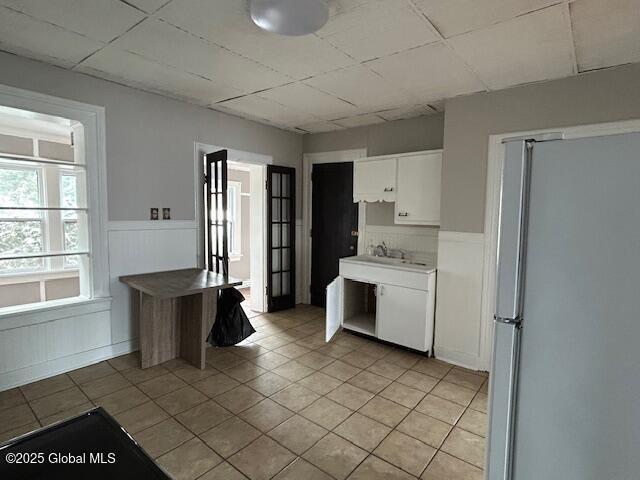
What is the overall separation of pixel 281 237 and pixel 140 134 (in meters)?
2.23

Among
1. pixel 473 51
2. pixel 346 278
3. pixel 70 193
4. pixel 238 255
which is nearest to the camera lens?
pixel 473 51

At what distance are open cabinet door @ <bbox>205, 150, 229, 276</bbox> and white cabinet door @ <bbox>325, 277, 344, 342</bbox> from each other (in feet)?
3.67

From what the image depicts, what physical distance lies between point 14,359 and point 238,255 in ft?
12.1

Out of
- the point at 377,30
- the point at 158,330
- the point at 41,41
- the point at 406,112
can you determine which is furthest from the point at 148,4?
the point at 406,112

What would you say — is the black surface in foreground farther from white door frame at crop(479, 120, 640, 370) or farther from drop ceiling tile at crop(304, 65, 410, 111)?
white door frame at crop(479, 120, 640, 370)

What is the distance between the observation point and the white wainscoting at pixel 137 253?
3.18m

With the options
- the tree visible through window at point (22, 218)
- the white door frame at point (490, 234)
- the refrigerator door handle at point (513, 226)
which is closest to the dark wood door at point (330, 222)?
the white door frame at point (490, 234)

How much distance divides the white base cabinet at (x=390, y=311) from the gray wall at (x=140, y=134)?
1.90m

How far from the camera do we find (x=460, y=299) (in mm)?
3256

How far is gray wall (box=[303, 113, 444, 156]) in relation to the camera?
3.82m

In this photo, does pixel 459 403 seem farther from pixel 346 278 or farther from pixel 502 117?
pixel 502 117

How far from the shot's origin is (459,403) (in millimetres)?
2605

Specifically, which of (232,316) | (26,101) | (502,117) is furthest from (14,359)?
(502,117)

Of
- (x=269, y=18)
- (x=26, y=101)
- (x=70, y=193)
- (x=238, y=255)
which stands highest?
(x=269, y=18)
